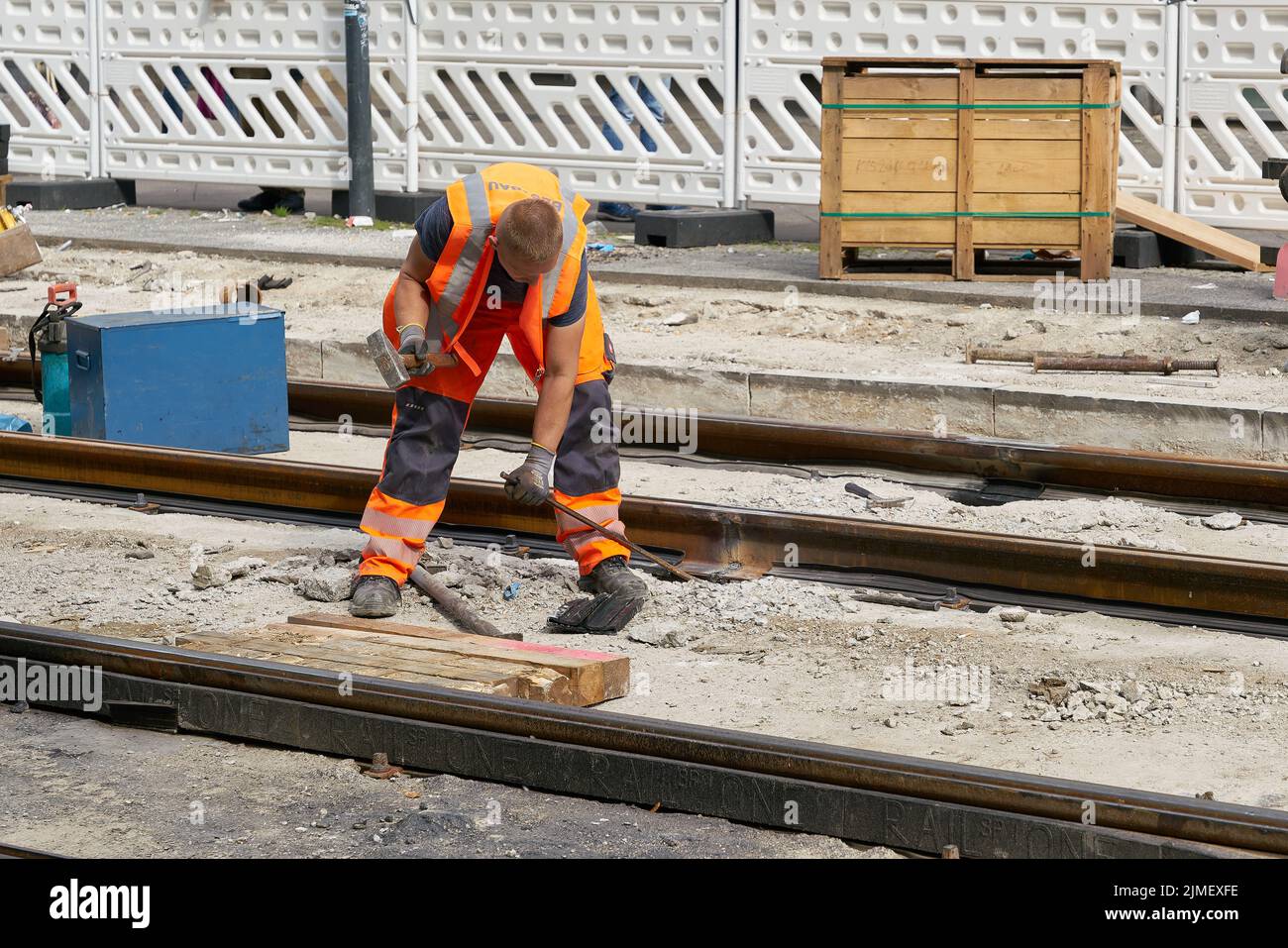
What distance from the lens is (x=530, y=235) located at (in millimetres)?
5953

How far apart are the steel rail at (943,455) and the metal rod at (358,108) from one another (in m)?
5.33

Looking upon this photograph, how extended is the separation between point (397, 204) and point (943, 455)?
7.67 m

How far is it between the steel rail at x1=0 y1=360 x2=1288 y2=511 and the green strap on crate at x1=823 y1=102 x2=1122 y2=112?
3.09 meters

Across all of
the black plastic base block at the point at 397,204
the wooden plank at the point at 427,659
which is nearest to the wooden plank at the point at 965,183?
the black plastic base block at the point at 397,204

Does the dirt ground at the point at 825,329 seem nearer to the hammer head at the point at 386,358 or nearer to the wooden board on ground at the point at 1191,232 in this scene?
the wooden board on ground at the point at 1191,232

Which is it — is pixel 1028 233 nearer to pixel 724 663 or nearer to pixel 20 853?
pixel 724 663

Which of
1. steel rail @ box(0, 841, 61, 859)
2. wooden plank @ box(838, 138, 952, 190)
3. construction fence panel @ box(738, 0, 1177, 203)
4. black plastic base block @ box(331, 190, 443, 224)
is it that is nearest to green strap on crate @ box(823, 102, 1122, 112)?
wooden plank @ box(838, 138, 952, 190)

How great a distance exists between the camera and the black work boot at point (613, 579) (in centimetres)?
669

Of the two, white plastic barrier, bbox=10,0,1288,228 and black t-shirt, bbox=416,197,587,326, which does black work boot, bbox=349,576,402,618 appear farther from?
white plastic barrier, bbox=10,0,1288,228

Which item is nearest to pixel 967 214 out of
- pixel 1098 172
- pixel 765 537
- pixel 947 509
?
pixel 1098 172

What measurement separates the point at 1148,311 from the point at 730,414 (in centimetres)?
271

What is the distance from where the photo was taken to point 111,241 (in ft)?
47.8
